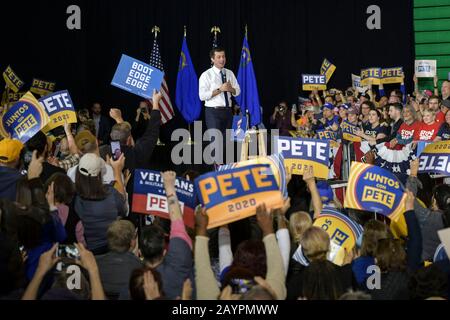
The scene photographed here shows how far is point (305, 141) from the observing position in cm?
634

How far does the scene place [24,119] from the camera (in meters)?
6.30

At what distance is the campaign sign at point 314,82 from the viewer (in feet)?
54.3

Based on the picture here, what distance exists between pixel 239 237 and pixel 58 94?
2.96 meters

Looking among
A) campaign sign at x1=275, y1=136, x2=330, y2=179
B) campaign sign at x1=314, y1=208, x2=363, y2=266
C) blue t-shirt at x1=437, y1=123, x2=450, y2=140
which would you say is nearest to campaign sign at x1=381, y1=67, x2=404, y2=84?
blue t-shirt at x1=437, y1=123, x2=450, y2=140

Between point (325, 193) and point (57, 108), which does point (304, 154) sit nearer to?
point (325, 193)

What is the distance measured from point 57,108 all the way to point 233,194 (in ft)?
10.5

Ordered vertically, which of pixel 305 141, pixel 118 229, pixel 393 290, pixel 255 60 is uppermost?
pixel 255 60

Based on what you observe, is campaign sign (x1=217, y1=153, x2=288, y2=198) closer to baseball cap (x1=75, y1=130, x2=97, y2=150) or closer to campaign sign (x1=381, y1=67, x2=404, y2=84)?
baseball cap (x1=75, y1=130, x2=97, y2=150)

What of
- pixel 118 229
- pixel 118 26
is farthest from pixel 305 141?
pixel 118 26

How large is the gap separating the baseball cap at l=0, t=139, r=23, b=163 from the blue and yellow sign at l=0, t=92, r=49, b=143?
3.30 feet

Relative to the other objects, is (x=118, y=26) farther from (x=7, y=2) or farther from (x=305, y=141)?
(x=305, y=141)

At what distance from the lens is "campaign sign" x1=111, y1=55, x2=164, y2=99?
284 inches

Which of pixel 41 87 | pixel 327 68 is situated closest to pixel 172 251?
pixel 41 87
